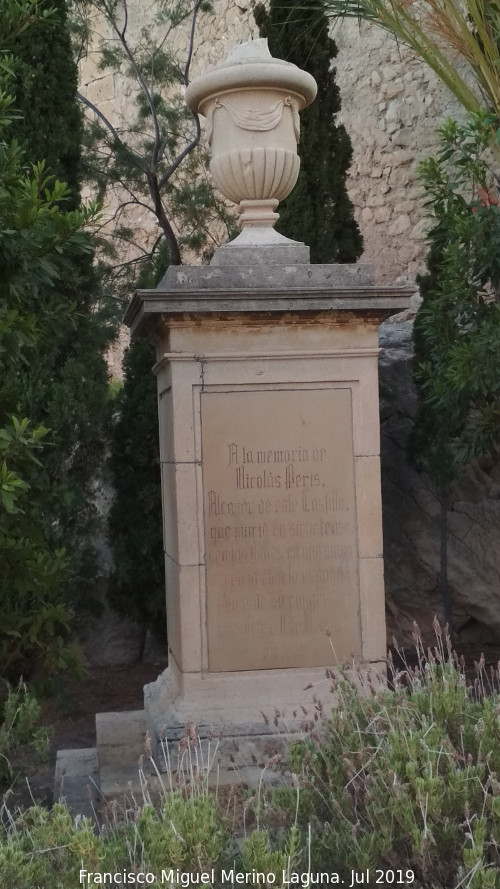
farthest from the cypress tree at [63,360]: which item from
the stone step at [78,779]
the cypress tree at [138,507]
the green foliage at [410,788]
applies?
the green foliage at [410,788]

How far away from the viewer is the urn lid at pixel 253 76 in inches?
185

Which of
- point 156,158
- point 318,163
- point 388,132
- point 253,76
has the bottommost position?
point 253,76

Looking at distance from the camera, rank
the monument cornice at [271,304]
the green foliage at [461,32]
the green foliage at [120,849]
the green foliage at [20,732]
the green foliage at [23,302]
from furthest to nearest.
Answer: the green foliage at [461,32], the monument cornice at [271,304], the green foliage at [20,732], the green foliage at [23,302], the green foliage at [120,849]

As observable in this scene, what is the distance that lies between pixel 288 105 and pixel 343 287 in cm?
103

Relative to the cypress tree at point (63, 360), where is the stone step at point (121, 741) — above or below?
below

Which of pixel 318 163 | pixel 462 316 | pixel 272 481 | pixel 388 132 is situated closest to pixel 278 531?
pixel 272 481

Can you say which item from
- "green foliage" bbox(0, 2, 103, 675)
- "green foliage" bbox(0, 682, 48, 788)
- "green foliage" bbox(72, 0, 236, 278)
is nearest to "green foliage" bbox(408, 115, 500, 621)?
"green foliage" bbox(0, 2, 103, 675)

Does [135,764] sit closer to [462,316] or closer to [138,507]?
[138,507]

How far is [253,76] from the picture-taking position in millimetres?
4707

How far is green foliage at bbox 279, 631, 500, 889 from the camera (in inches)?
97.0

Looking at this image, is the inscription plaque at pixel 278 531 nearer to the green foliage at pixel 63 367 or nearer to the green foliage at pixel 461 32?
the green foliage at pixel 63 367

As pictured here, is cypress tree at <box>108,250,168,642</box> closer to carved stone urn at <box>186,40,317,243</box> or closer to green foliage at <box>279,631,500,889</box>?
carved stone urn at <box>186,40,317,243</box>

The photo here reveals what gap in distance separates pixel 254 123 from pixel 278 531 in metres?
1.98

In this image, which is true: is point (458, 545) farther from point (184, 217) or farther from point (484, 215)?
point (184, 217)
